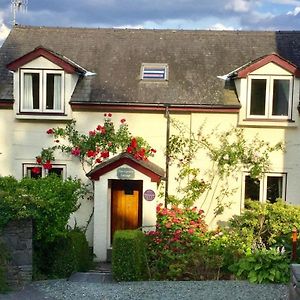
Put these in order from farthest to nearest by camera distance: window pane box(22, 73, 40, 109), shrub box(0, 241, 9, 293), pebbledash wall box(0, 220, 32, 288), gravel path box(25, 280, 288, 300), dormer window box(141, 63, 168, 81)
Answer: dormer window box(141, 63, 168, 81) < window pane box(22, 73, 40, 109) < pebbledash wall box(0, 220, 32, 288) < shrub box(0, 241, 9, 293) < gravel path box(25, 280, 288, 300)

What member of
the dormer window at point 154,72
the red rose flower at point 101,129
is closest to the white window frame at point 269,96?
the dormer window at point 154,72

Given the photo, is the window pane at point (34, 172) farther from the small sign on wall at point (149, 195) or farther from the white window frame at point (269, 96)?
the white window frame at point (269, 96)

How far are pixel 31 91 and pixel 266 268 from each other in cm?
891

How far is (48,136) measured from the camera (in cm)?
1595

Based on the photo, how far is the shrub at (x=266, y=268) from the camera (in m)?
10.5

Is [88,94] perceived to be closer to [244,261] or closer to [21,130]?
[21,130]

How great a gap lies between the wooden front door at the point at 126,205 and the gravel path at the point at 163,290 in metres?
4.85

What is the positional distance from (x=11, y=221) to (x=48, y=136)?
568cm

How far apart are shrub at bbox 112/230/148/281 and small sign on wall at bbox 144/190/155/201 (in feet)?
10.5

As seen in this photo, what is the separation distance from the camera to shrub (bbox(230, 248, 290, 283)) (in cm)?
1054

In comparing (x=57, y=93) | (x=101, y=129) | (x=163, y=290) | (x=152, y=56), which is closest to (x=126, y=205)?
(x=101, y=129)

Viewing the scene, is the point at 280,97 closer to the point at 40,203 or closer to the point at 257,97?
the point at 257,97

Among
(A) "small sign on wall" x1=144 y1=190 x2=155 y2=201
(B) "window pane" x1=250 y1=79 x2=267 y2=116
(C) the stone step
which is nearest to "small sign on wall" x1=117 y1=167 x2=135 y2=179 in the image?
(A) "small sign on wall" x1=144 y1=190 x2=155 y2=201

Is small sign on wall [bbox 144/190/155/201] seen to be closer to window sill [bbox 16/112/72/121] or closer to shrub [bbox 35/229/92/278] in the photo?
shrub [bbox 35/229/92/278]
